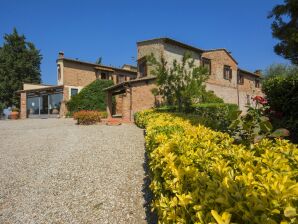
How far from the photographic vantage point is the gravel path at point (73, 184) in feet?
15.5

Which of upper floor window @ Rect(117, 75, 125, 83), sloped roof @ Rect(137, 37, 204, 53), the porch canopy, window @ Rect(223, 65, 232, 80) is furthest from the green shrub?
upper floor window @ Rect(117, 75, 125, 83)

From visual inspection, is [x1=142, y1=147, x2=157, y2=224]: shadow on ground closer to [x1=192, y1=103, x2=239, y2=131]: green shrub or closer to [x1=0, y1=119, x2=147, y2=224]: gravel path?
[x1=0, y1=119, x2=147, y2=224]: gravel path

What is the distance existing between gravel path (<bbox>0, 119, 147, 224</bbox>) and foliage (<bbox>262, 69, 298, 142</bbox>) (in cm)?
445

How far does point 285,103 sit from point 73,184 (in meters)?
6.66

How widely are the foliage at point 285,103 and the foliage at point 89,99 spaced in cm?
2490

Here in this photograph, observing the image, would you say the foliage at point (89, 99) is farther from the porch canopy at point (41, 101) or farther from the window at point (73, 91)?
the porch canopy at point (41, 101)

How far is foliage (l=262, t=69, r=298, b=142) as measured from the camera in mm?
7496

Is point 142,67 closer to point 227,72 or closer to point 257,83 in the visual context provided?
point 227,72

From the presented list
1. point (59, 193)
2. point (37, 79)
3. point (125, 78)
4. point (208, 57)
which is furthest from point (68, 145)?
point (37, 79)

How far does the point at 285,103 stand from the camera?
7.92 metres

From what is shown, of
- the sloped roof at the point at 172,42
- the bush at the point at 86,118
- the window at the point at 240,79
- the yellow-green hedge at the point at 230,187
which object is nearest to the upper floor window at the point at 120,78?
the sloped roof at the point at 172,42

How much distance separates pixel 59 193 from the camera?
18.5ft

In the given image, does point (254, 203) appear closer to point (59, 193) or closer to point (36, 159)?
point (59, 193)

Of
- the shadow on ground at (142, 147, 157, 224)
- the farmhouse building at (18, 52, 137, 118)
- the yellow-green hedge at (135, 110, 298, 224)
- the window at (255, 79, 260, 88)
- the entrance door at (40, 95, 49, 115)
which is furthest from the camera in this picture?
the window at (255, 79, 260, 88)
